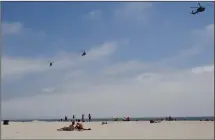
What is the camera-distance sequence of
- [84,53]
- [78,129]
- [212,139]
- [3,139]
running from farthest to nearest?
[84,53] < [78,129] < [3,139] < [212,139]

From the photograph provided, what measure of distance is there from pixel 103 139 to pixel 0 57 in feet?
21.5

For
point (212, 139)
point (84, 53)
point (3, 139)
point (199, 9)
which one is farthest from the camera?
point (84, 53)

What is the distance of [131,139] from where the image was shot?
1930 centimetres

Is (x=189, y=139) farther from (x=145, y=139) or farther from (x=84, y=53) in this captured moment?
(x=84, y=53)

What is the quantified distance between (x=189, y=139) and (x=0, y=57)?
9695mm

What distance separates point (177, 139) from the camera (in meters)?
18.9

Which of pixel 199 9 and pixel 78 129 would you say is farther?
pixel 78 129

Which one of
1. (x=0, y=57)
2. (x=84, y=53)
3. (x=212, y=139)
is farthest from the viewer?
(x=84, y=53)

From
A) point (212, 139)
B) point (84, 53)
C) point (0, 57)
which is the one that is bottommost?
point (212, 139)

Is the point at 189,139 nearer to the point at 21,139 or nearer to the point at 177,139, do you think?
the point at 177,139

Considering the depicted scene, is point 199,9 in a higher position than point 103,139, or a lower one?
higher

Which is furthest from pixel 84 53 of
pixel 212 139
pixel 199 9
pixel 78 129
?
pixel 212 139

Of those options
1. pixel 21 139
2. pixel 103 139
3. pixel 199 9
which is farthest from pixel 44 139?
pixel 199 9

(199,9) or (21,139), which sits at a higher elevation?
(199,9)
